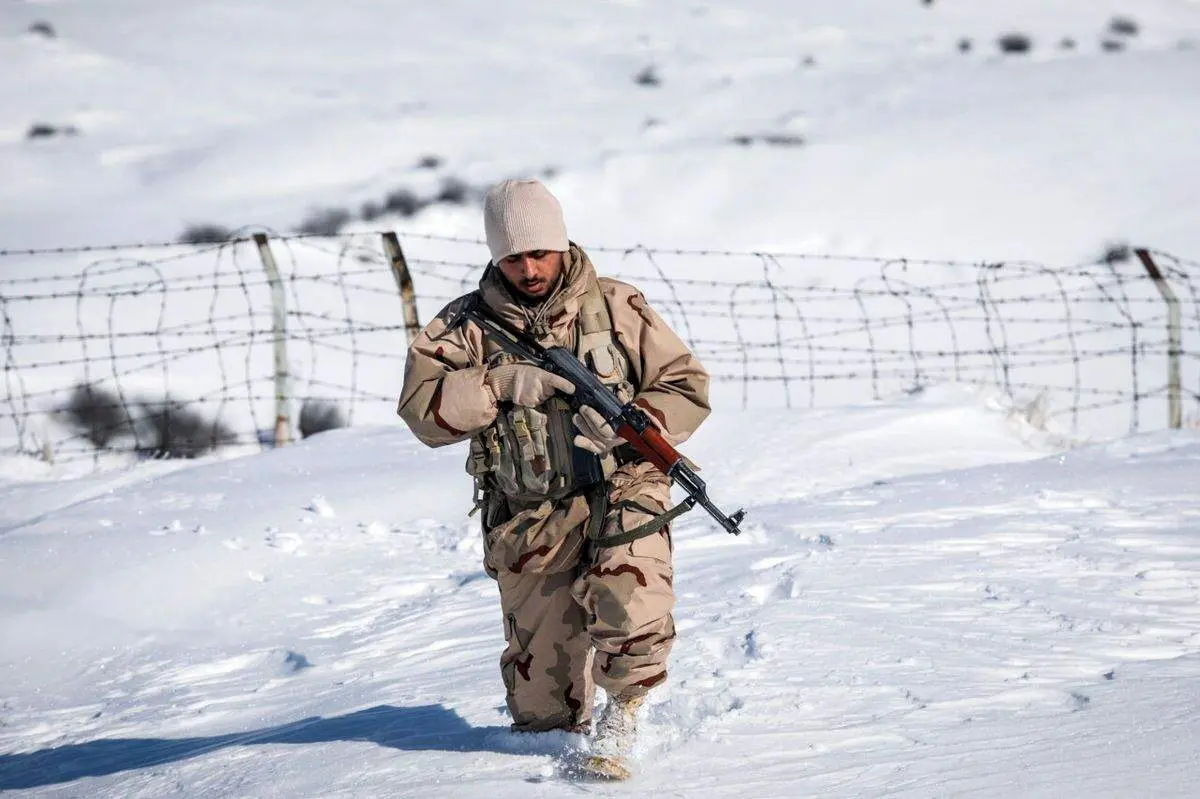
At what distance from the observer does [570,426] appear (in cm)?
341

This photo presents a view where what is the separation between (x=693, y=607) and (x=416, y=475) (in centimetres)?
250

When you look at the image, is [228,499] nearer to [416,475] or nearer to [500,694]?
[416,475]

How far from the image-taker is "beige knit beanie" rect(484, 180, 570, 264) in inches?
130

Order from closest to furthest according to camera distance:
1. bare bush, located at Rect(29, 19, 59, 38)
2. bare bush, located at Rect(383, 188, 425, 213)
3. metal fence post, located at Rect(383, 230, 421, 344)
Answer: metal fence post, located at Rect(383, 230, 421, 344)
bare bush, located at Rect(383, 188, 425, 213)
bare bush, located at Rect(29, 19, 59, 38)

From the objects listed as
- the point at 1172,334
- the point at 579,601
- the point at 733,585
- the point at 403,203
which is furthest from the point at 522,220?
the point at 403,203

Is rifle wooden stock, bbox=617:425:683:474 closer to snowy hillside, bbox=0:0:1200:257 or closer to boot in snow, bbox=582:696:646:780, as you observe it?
boot in snow, bbox=582:696:646:780

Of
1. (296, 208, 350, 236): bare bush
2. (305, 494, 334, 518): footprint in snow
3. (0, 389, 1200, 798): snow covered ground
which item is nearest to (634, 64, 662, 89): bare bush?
(296, 208, 350, 236): bare bush

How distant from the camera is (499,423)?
3.43m

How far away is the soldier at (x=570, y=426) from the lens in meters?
3.34

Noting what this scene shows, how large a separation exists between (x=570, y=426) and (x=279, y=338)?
5134 millimetres

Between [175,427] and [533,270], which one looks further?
[175,427]

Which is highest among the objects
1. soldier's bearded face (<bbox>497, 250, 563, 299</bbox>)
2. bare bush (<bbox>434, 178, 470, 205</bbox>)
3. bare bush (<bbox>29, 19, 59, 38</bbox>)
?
bare bush (<bbox>29, 19, 59, 38</bbox>)

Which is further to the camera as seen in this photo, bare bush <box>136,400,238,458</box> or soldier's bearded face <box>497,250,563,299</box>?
bare bush <box>136,400,238,458</box>

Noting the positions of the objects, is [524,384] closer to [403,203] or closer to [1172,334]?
[1172,334]
